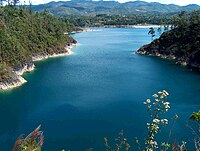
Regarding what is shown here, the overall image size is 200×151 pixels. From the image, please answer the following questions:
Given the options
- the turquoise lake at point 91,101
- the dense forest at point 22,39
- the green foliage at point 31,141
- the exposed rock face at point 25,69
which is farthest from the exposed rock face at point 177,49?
the green foliage at point 31,141

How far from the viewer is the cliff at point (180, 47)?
192 feet

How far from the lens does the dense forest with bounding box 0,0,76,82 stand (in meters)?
46.5

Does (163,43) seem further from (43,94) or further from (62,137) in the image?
(62,137)

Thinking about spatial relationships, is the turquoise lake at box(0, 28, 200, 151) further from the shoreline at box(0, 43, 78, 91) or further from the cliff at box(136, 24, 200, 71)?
the cliff at box(136, 24, 200, 71)

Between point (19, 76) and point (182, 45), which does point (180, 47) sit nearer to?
point (182, 45)

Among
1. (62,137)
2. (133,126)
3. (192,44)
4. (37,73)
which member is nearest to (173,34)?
(192,44)

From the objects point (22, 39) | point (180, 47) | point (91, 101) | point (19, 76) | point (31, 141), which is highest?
point (31, 141)

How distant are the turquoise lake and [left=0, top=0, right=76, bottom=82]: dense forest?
329 cm

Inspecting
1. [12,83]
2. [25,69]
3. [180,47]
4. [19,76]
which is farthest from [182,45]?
[12,83]

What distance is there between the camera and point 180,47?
64938 mm

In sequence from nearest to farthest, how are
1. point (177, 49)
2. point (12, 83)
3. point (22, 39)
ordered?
point (12, 83) < point (22, 39) < point (177, 49)

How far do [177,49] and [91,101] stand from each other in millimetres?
37518

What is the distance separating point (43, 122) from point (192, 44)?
43.8 m

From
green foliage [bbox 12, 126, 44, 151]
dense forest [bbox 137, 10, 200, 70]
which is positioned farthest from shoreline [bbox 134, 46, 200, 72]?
green foliage [bbox 12, 126, 44, 151]
